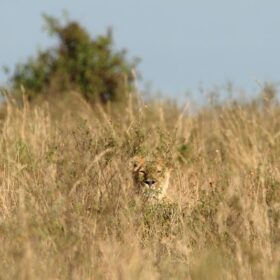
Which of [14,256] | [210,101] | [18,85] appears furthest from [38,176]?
[18,85]

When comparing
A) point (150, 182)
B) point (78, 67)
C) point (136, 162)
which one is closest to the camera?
point (136, 162)

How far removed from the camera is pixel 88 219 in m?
6.66

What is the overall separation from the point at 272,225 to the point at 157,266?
1097 millimetres

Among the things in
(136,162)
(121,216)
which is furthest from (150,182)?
(121,216)

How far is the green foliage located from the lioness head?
394 inches

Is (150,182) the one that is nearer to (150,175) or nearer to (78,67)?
(150,175)

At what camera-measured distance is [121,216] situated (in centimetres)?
693

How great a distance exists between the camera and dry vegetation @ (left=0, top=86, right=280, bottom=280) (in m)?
5.86

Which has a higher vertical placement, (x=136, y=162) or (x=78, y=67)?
(x=78, y=67)

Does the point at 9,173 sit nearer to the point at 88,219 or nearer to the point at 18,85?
the point at 88,219

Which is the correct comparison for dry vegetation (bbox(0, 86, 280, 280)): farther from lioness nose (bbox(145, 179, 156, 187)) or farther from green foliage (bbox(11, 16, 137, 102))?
green foliage (bbox(11, 16, 137, 102))

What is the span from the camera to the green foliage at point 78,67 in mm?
18891

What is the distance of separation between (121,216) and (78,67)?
40.8 feet

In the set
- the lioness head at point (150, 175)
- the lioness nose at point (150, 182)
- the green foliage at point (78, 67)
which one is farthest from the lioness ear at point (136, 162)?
the green foliage at point (78, 67)
